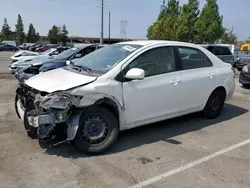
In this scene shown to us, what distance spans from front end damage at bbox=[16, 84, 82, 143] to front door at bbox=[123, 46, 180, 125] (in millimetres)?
864

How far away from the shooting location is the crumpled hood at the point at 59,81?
3840mm

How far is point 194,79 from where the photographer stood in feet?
17.0

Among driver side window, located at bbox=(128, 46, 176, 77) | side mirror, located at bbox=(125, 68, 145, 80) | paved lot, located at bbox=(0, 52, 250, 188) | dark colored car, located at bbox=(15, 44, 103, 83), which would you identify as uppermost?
driver side window, located at bbox=(128, 46, 176, 77)

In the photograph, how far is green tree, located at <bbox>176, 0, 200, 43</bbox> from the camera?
35469mm

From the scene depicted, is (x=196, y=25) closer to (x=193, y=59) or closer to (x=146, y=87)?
(x=193, y=59)

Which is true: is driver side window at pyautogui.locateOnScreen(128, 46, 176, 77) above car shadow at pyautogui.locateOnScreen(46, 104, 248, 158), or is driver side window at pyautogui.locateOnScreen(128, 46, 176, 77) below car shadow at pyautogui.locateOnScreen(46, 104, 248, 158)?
above

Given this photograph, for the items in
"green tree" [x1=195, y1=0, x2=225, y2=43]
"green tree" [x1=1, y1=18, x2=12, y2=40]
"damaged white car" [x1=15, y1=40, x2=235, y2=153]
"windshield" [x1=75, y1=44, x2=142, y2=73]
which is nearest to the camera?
"damaged white car" [x1=15, y1=40, x2=235, y2=153]

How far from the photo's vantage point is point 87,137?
397cm

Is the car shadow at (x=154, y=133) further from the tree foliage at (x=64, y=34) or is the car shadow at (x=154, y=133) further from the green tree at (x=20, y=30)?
the tree foliage at (x=64, y=34)

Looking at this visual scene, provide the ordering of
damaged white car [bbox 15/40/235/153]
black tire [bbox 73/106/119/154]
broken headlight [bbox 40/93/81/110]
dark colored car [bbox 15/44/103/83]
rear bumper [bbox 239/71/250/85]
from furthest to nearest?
rear bumper [bbox 239/71/250/85]
dark colored car [bbox 15/44/103/83]
black tire [bbox 73/106/119/154]
damaged white car [bbox 15/40/235/153]
broken headlight [bbox 40/93/81/110]

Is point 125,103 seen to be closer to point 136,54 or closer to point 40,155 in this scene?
point 136,54

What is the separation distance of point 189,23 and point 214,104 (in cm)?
3191

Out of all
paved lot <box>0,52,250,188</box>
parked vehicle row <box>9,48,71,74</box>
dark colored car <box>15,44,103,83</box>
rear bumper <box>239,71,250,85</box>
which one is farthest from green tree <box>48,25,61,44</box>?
paved lot <box>0,52,250,188</box>

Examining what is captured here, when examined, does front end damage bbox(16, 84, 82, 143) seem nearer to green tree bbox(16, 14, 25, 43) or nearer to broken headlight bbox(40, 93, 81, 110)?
broken headlight bbox(40, 93, 81, 110)
